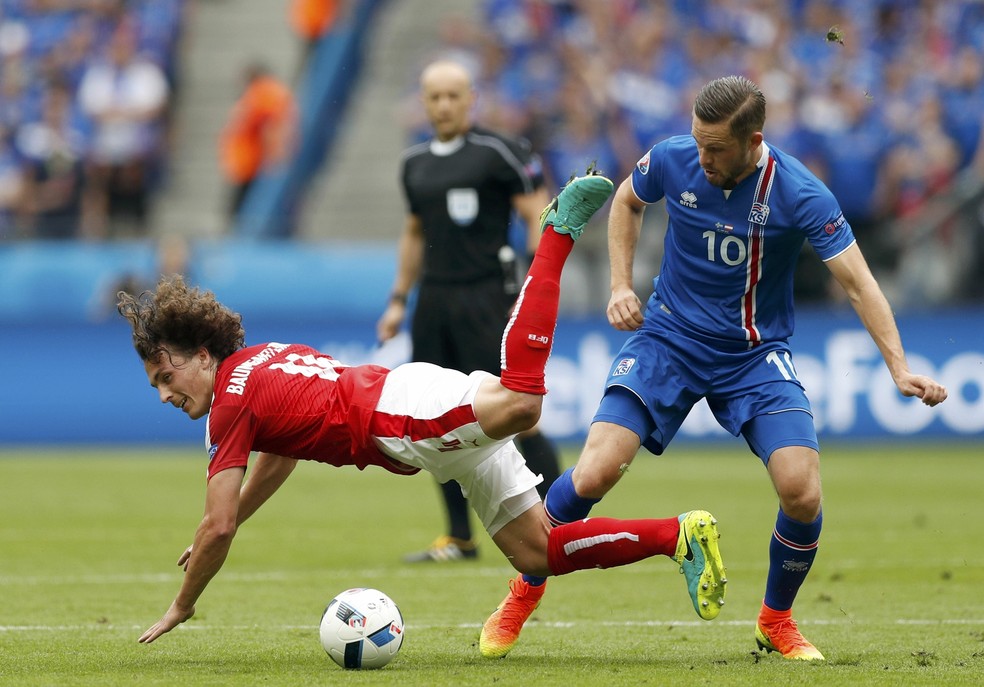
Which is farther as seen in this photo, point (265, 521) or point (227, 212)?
point (227, 212)

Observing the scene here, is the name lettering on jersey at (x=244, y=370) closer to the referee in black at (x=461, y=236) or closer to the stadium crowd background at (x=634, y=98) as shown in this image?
the referee in black at (x=461, y=236)

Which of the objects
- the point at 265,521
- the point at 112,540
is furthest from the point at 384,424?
the point at 265,521

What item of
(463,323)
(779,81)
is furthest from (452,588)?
(779,81)

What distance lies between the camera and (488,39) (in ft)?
64.8

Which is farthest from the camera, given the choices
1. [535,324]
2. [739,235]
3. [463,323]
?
[463,323]

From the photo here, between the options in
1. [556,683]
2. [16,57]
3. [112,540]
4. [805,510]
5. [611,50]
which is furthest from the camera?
[16,57]

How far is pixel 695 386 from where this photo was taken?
6.30m

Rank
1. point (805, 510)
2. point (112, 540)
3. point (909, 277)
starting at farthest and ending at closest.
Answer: point (909, 277) < point (112, 540) < point (805, 510)

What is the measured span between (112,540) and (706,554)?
578 centimetres

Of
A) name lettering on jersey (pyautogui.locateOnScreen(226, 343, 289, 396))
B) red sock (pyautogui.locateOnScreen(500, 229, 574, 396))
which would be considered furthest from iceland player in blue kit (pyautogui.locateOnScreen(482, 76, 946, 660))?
name lettering on jersey (pyautogui.locateOnScreen(226, 343, 289, 396))

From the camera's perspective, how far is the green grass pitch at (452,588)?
19.1ft

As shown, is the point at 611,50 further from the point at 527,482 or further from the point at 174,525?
the point at 527,482

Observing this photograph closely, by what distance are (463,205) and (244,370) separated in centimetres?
363

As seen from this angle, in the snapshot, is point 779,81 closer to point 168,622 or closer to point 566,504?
point 566,504
